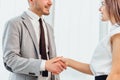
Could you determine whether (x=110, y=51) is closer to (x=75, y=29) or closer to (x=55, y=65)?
(x=55, y=65)

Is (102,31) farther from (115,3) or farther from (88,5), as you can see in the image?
(115,3)

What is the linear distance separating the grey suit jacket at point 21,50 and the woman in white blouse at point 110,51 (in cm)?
59

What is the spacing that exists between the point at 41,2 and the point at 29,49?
21.2 inches

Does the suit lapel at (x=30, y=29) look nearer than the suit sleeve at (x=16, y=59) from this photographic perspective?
No

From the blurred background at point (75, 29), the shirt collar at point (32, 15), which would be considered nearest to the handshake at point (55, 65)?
the shirt collar at point (32, 15)

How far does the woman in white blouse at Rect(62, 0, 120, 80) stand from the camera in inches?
53.6

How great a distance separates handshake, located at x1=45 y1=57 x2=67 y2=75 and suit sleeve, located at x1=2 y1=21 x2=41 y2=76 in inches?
3.6

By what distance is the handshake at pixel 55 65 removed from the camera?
205 cm

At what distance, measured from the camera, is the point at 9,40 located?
2018mm

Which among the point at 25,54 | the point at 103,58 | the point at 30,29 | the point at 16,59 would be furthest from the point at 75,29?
the point at 103,58

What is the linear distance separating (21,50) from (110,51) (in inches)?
33.4

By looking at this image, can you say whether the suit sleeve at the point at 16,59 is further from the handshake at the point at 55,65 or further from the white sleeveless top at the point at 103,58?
the white sleeveless top at the point at 103,58

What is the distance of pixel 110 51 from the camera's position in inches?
58.8

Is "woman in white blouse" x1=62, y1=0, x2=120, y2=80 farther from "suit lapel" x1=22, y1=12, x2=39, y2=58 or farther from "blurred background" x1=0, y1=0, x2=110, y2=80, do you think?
"blurred background" x1=0, y1=0, x2=110, y2=80
